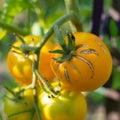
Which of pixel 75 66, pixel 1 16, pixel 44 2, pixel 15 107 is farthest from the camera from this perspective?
pixel 44 2

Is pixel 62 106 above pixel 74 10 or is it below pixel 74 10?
below

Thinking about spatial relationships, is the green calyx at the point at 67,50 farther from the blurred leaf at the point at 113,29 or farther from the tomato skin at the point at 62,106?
the blurred leaf at the point at 113,29

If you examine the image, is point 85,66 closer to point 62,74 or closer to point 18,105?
point 62,74

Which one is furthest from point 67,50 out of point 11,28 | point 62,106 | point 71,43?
point 11,28

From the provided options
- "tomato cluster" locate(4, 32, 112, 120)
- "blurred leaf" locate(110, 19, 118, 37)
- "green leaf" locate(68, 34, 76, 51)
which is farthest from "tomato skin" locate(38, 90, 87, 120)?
"blurred leaf" locate(110, 19, 118, 37)

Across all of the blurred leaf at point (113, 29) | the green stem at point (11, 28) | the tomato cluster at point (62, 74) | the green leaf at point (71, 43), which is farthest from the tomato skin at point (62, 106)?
the blurred leaf at point (113, 29)

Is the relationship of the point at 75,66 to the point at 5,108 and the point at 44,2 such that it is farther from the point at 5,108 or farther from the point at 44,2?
the point at 44,2

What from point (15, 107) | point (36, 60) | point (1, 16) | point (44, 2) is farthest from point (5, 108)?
point (44, 2)
